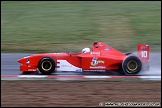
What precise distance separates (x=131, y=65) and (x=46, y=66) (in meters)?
2.46

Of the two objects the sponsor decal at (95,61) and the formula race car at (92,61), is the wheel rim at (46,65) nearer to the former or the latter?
the formula race car at (92,61)

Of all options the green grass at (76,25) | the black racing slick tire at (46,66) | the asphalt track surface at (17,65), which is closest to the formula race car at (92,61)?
the black racing slick tire at (46,66)

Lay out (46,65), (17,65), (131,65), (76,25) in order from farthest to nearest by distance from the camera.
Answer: (76,25)
(17,65)
(46,65)
(131,65)

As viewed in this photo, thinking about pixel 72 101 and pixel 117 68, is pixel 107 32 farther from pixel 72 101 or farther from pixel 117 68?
pixel 72 101

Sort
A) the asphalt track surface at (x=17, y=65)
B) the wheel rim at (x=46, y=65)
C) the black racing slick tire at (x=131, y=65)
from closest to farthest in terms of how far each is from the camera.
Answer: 1. the black racing slick tire at (x=131, y=65)
2. the wheel rim at (x=46, y=65)
3. the asphalt track surface at (x=17, y=65)

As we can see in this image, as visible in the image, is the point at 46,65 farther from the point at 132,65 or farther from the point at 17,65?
the point at 132,65

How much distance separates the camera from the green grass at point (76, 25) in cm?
1827

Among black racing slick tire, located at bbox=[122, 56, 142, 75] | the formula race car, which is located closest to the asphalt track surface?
the formula race car

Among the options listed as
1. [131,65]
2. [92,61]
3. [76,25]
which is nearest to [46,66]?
[92,61]

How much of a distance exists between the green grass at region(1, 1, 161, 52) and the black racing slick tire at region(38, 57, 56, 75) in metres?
5.17

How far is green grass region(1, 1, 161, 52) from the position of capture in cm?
1827

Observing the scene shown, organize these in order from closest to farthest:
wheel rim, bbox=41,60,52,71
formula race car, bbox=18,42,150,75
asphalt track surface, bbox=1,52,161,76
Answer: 1. formula race car, bbox=18,42,150,75
2. wheel rim, bbox=41,60,52,71
3. asphalt track surface, bbox=1,52,161,76

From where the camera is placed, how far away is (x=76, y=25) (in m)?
21.9

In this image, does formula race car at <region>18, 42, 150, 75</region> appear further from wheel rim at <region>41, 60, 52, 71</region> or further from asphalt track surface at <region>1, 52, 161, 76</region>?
asphalt track surface at <region>1, 52, 161, 76</region>
